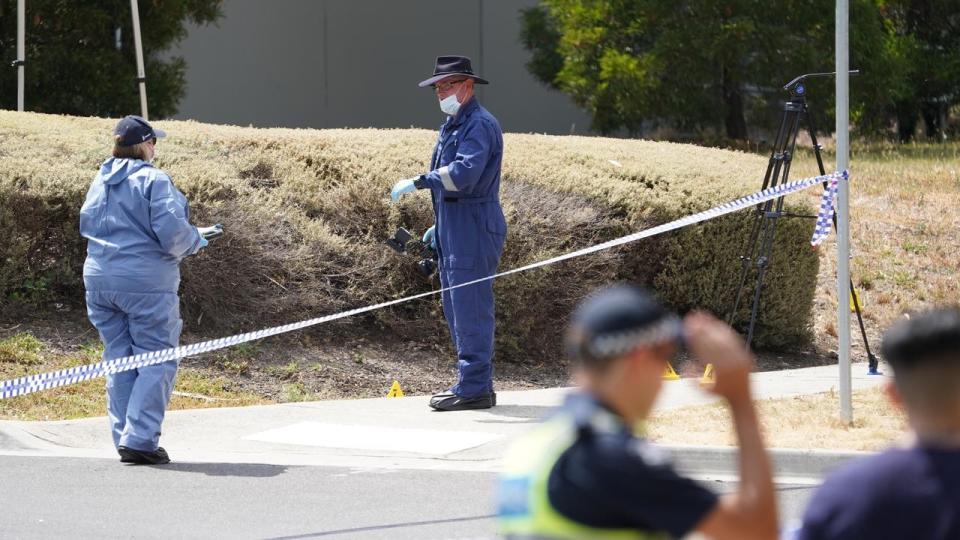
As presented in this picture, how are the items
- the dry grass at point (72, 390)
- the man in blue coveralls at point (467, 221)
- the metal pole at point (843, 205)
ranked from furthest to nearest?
the dry grass at point (72, 390) → the man in blue coveralls at point (467, 221) → the metal pole at point (843, 205)

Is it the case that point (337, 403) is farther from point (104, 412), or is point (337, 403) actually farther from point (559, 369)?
point (559, 369)

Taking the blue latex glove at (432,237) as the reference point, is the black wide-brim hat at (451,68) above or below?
above

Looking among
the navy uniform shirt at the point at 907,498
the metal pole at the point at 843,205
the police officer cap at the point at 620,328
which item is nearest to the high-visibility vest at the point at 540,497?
the police officer cap at the point at 620,328

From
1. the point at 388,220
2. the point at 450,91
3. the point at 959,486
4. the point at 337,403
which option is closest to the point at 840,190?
the point at 450,91

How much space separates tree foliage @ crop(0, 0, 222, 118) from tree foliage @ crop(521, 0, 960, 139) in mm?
5966

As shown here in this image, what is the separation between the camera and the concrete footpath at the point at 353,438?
7578 millimetres

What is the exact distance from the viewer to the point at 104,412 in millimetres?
9438

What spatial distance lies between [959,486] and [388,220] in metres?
8.94

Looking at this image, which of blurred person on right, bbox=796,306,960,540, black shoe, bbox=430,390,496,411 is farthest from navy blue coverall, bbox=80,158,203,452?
blurred person on right, bbox=796,306,960,540

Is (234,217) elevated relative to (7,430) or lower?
elevated

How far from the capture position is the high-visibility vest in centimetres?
272

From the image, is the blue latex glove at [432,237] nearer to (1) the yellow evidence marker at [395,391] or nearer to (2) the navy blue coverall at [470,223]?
(2) the navy blue coverall at [470,223]

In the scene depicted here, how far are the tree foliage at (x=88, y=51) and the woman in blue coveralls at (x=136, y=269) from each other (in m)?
11.2

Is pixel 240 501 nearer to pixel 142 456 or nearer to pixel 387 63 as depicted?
pixel 142 456
